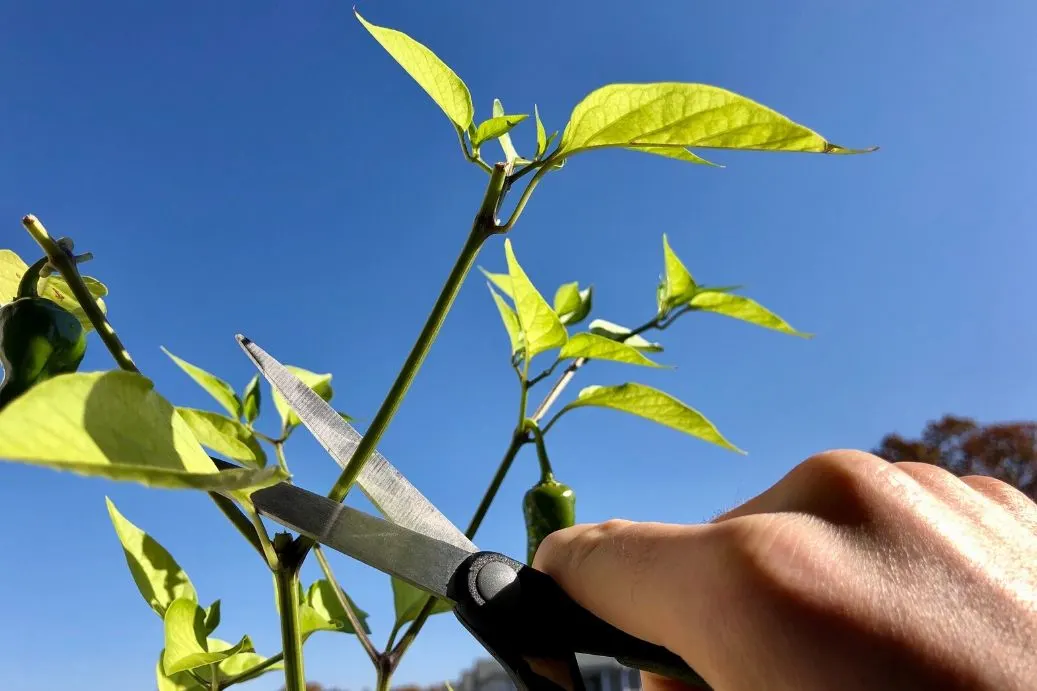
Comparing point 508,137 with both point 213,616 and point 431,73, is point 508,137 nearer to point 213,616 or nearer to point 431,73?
point 431,73

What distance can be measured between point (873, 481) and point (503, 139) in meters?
0.35

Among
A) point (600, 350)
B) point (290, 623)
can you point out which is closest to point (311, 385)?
point (600, 350)

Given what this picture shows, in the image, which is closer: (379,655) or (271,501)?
(271,501)

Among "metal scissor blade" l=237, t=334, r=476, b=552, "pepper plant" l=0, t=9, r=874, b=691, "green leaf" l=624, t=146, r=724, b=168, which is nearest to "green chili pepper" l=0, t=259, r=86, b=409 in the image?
"pepper plant" l=0, t=9, r=874, b=691

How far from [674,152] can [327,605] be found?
63cm

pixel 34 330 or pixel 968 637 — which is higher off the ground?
pixel 34 330

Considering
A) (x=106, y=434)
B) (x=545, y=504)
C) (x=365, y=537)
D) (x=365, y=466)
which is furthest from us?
(x=545, y=504)

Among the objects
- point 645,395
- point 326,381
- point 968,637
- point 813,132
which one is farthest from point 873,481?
point 326,381

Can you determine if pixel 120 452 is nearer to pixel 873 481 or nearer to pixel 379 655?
pixel 873 481

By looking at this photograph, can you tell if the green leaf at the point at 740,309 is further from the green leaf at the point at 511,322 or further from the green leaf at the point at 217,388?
the green leaf at the point at 217,388

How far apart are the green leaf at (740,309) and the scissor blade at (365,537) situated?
17.5 inches

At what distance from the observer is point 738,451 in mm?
740

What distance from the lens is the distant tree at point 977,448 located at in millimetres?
12281

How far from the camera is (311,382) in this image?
3.18 ft
